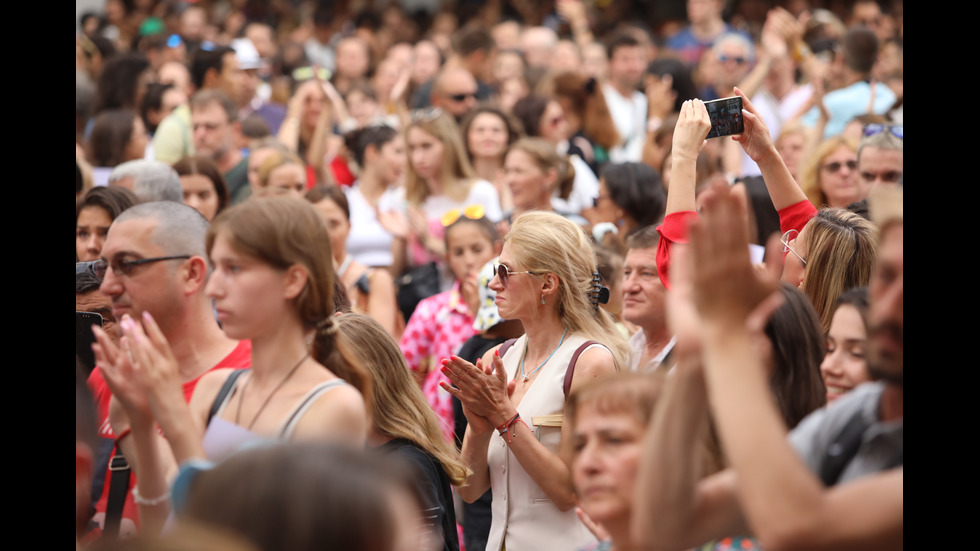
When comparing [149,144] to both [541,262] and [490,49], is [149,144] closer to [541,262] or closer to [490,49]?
[490,49]

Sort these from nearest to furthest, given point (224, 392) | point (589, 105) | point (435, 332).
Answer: point (224, 392) → point (435, 332) → point (589, 105)

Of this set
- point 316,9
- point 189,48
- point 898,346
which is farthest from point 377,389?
point 316,9

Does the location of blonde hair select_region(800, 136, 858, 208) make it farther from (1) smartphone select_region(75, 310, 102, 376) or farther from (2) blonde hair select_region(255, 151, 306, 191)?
(1) smartphone select_region(75, 310, 102, 376)

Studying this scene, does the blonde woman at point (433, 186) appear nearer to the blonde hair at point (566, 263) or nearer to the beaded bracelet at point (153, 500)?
the blonde hair at point (566, 263)

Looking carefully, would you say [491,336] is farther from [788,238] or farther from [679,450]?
[679,450]

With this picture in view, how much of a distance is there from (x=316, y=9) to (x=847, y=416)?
47.0 feet

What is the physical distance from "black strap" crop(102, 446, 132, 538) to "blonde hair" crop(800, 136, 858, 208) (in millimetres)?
3933

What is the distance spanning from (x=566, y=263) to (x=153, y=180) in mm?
2363

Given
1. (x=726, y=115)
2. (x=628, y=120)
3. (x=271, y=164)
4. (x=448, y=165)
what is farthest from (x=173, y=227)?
(x=628, y=120)

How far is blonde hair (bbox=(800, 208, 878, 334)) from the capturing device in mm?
3289

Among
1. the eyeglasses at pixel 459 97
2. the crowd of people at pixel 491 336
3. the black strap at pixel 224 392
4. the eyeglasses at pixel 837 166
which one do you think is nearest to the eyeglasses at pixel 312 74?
the crowd of people at pixel 491 336

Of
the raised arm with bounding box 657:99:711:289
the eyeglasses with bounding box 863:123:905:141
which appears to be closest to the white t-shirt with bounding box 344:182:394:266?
the eyeglasses with bounding box 863:123:905:141

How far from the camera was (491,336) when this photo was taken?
441cm

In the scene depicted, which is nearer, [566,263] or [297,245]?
[297,245]
